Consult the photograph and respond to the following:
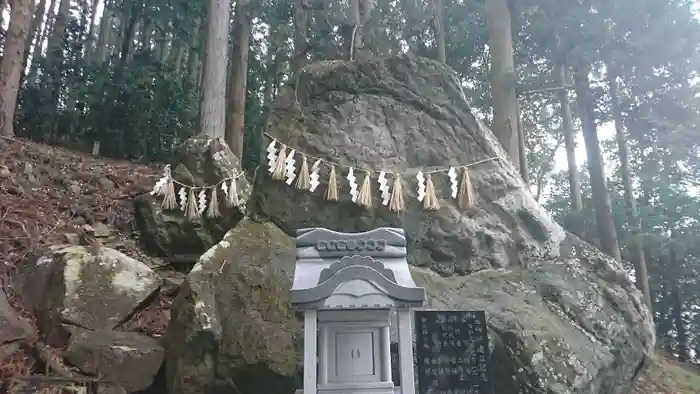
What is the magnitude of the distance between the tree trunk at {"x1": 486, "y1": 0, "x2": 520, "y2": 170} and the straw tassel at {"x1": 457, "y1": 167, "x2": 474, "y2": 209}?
2.42 meters

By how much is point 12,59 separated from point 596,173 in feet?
34.4

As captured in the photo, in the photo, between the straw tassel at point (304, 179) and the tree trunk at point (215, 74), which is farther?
the tree trunk at point (215, 74)

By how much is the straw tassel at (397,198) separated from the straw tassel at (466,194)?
63cm

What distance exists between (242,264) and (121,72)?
1064 cm

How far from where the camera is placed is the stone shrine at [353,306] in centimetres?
320

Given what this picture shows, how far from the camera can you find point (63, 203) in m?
8.49

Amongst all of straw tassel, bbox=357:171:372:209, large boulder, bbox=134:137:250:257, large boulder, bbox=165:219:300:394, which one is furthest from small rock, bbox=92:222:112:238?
straw tassel, bbox=357:171:372:209

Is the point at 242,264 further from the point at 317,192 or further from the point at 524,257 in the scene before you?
the point at 524,257

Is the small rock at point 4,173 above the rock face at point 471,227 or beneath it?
above

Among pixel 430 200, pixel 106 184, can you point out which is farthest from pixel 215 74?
pixel 430 200

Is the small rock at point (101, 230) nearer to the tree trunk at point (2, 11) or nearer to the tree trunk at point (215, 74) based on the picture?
the tree trunk at point (215, 74)

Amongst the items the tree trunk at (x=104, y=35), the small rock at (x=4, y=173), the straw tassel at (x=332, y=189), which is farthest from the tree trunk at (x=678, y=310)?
the tree trunk at (x=104, y=35)

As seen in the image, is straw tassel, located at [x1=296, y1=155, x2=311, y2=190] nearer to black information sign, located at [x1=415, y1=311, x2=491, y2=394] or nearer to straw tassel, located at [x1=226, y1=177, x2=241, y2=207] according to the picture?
black information sign, located at [x1=415, y1=311, x2=491, y2=394]

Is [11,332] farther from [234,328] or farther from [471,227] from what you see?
[471,227]
